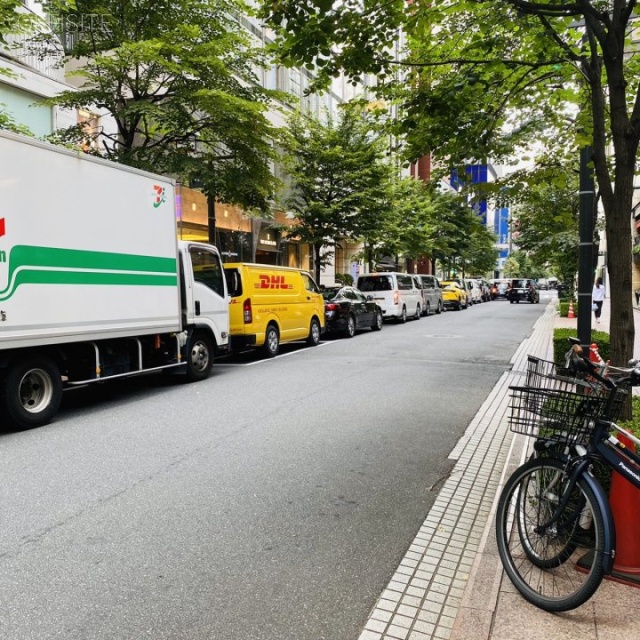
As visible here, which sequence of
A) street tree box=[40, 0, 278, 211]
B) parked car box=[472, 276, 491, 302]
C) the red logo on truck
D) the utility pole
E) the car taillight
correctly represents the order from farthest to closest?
parked car box=[472, 276, 491, 302], the red logo on truck, the car taillight, street tree box=[40, 0, 278, 211], the utility pole

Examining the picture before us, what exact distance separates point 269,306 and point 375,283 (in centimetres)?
1012

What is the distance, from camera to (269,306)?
1315 centimetres

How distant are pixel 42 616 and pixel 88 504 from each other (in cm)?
156

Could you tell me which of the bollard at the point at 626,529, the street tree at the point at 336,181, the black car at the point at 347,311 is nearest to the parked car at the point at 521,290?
the street tree at the point at 336,181

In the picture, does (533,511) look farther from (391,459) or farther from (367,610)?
(391,459)

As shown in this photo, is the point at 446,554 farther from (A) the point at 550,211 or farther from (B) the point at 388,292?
(B) the point at 388,292

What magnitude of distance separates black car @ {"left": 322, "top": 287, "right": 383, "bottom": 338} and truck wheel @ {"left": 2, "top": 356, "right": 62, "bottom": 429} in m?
10.7

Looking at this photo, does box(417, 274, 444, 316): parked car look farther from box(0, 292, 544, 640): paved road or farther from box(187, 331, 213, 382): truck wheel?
box(0, 292, 544, 640): paved road

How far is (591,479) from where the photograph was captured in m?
2.83

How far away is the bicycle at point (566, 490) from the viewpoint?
280cm

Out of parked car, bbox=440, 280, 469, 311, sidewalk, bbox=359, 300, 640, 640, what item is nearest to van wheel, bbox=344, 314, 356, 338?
sidewalk, bbox=359, 300, 640, 640

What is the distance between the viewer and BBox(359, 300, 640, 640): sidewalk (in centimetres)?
282

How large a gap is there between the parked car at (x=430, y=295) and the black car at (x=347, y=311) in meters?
8.30

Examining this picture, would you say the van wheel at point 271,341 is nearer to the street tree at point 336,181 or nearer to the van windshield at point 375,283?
the street tree at point 336,181
